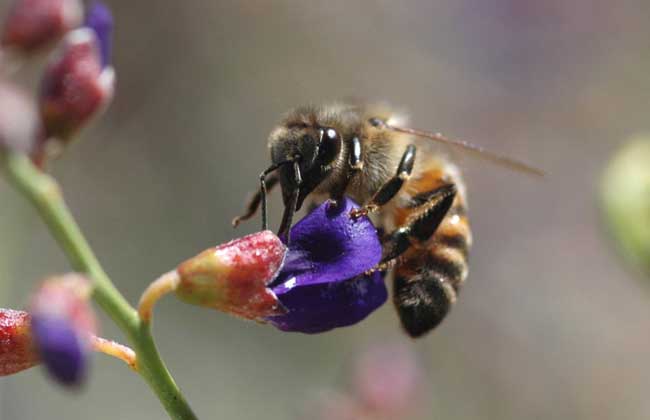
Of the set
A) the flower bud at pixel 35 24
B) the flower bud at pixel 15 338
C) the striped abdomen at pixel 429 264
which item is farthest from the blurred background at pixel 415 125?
the flower bud at pixel 35 24

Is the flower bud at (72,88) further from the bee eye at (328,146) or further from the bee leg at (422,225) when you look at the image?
the bee leg at (422,225)

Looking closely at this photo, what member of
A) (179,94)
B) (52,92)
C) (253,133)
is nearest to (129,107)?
(179,94)

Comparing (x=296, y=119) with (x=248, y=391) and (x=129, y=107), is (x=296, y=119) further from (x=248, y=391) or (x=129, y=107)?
→ (x=129, y=107)

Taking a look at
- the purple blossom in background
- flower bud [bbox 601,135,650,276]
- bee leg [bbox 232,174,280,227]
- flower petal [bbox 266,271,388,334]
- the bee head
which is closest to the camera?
the purple blossom in background

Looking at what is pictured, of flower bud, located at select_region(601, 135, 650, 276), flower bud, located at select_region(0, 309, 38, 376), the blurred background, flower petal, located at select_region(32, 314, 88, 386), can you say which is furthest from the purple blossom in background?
the blurred background

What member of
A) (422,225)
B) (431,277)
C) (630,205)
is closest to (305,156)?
(422,225)

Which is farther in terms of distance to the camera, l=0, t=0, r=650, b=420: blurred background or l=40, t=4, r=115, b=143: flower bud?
l=0, t=0, r=650, b=420: blurred background

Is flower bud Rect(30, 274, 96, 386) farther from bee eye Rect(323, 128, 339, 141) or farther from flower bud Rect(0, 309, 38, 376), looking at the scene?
bee eye Rect(323, 128, 339, 141)
